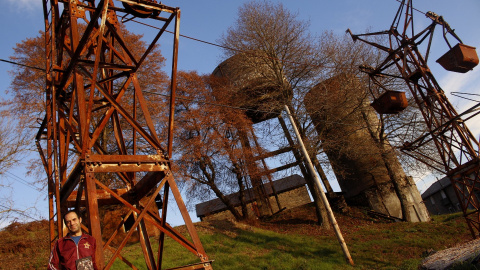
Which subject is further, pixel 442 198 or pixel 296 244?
pixel 442 198

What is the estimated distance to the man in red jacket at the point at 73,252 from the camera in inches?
167

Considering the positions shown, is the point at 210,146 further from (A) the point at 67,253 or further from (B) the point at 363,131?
(A) the point at 67,253

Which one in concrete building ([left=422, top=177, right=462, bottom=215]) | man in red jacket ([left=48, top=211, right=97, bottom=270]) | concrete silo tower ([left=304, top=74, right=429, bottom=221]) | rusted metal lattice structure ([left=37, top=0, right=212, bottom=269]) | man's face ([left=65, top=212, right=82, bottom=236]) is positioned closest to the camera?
man in red jacket ([left=48, top=211, right=97, bottom=270])

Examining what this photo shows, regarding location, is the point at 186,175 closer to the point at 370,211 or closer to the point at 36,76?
the point at 36,76

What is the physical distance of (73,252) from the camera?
4348 millimetres

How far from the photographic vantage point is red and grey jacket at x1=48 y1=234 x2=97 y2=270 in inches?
168

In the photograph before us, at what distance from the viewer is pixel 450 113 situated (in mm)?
13711

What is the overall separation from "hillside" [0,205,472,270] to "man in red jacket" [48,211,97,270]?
7.75m

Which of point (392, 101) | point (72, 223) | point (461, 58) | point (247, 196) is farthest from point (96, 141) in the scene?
point (247, 196)

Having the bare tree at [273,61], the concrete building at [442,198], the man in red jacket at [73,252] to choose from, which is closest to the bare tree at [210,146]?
the bare tree at [273,61]

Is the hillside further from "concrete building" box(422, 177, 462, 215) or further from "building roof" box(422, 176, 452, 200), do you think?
"building roof" box(422, 176, 452, 200)

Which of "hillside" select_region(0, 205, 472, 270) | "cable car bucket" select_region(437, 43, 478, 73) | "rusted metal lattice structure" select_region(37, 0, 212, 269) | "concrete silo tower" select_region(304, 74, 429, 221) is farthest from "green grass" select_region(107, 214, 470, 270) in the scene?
"cable car bucket" select_region(437, 43, 478, 73)

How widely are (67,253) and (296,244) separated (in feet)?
43.0

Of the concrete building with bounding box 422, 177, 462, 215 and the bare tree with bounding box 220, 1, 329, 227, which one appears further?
the concrete building with bounding box 422, 177, 462, 215
